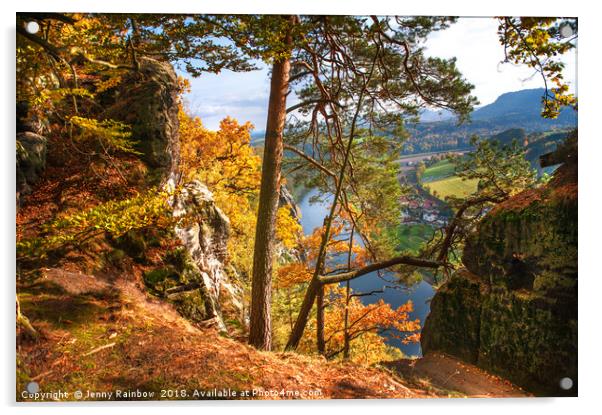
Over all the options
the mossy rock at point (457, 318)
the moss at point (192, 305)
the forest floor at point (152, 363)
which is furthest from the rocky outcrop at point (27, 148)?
the mossy rock at point (457, 318)

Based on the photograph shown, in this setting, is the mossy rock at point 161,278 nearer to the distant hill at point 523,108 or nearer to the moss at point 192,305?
the moss at point 192,305

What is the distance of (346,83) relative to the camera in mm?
4492

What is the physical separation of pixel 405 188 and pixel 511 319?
84.1 inches

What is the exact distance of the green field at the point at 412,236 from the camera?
4.73 meters

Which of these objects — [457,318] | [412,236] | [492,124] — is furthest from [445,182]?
[457,318]

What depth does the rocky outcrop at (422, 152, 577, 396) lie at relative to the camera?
3.19m

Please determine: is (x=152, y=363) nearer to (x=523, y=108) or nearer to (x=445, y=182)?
(x=445, y=182)

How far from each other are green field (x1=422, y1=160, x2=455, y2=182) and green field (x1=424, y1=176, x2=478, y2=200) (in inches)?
2.4

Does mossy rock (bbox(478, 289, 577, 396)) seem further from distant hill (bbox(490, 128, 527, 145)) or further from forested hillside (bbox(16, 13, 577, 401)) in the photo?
distant hill (bbox(490, 128, 527, 145))

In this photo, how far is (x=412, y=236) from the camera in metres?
4.99

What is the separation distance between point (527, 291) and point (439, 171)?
69.4 inches

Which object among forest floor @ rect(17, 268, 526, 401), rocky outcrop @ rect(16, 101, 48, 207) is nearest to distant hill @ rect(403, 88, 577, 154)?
forest floor @ rect(17, 268, 526, 401)
